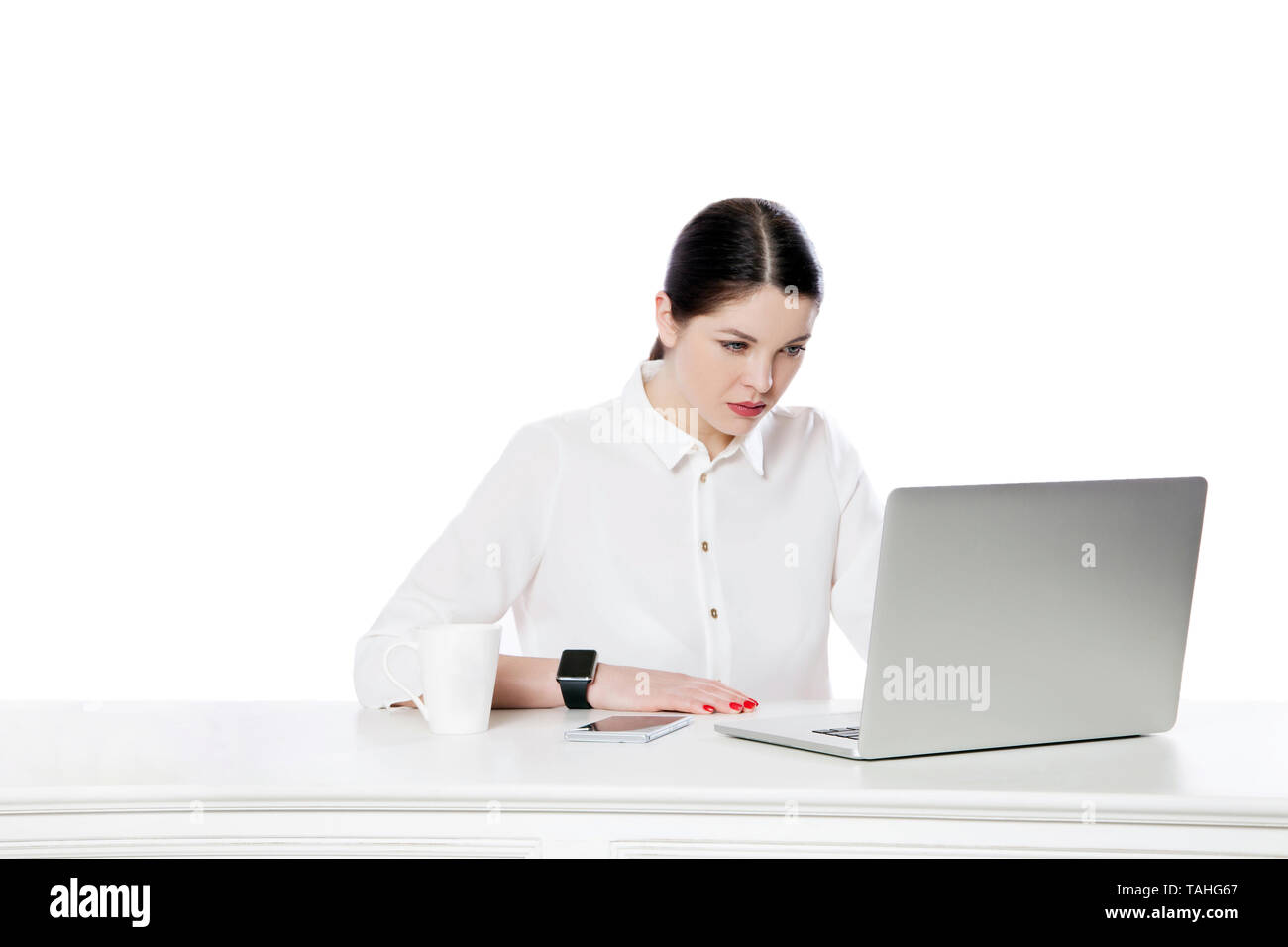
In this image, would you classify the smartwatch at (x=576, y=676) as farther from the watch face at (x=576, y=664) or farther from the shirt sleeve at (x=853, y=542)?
the shirt sleeve at (x=853, y=542)

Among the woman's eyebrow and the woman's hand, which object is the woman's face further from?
the woman's hand

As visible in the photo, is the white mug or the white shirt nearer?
the white mug

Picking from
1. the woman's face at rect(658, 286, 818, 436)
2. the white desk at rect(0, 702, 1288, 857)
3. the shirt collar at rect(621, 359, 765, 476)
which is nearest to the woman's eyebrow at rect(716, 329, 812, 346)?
the woman's face at rect(658, 286, 818, 436)

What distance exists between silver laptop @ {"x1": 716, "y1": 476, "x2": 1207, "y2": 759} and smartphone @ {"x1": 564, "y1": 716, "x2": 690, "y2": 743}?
10 cm

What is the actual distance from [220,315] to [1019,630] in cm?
305

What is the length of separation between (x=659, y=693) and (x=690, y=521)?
55 cm

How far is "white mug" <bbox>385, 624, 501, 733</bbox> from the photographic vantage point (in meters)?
1.36

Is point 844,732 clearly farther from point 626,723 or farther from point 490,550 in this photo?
point 490,550

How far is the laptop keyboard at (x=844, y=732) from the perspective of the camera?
4.10 feet

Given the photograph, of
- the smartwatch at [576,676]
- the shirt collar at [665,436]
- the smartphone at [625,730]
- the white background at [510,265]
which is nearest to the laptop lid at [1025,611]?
the smartphone at [625,730]

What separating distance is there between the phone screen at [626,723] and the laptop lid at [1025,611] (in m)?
0.31

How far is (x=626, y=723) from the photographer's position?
1385 mm

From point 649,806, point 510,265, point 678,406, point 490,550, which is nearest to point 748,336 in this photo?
point 678,406
